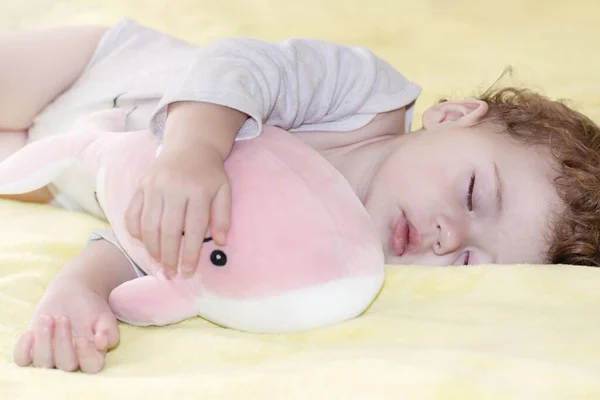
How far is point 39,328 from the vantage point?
746 millimetres

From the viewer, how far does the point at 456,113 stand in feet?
3.97

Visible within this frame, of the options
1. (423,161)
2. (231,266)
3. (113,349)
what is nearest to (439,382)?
(231,266)

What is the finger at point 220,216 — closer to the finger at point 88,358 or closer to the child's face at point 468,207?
the finger at point 88,358

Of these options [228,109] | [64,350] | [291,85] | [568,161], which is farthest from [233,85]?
[568,161]

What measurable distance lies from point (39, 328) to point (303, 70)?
55cm

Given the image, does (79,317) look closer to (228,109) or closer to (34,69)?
(228,109)

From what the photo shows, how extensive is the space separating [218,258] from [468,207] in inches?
16.6

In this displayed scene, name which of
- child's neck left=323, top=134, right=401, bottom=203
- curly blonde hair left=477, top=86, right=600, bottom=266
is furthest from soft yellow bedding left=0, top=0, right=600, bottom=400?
child's neck left=323, top=134, right=401, bottom=203

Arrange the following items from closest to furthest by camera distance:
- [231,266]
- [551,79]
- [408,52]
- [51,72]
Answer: [231,266], [51,72], [551,79], [408,52]

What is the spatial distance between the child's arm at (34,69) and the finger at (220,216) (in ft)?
2.42

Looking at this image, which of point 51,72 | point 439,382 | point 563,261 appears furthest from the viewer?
point 51,72

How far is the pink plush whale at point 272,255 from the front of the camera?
2.40ft

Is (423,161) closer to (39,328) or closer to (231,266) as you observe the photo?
(231,266)

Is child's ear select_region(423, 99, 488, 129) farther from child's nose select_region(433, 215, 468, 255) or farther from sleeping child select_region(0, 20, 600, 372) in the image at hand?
child's nose select_region(433, 215, 468, 255)
